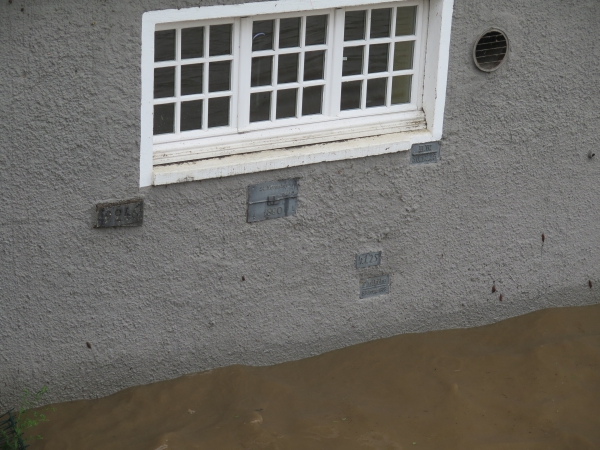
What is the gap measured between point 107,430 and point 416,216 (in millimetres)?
2784

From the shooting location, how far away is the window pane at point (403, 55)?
22.1 ft

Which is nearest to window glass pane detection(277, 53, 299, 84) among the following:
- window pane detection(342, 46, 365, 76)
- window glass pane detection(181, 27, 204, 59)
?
window pane detection(342, 46, 365, 76)

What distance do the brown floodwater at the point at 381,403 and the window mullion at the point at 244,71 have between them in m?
1.87

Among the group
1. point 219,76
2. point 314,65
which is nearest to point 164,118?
point 219,76

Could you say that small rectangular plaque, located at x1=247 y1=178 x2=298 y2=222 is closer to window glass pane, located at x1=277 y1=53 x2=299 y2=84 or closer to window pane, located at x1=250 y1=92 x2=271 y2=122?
window pane, located at x1=250 y1=92 x2=271 y2=122

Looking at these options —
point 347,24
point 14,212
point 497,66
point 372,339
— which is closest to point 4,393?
point 14,212

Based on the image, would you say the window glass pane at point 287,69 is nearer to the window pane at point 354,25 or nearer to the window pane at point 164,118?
the window pane at point 354,25

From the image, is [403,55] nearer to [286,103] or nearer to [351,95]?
[351,95]

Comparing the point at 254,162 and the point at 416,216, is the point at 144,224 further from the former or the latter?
the point at 416,216

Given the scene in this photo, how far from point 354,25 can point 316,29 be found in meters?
0.30

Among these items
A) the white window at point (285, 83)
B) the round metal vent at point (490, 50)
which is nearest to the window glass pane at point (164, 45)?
the white window at point (285, 83)

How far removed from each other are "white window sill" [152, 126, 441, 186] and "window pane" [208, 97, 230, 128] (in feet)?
0.80

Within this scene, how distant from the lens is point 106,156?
19.1ft

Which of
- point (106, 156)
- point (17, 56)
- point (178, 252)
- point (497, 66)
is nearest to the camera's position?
point (17, 56)
